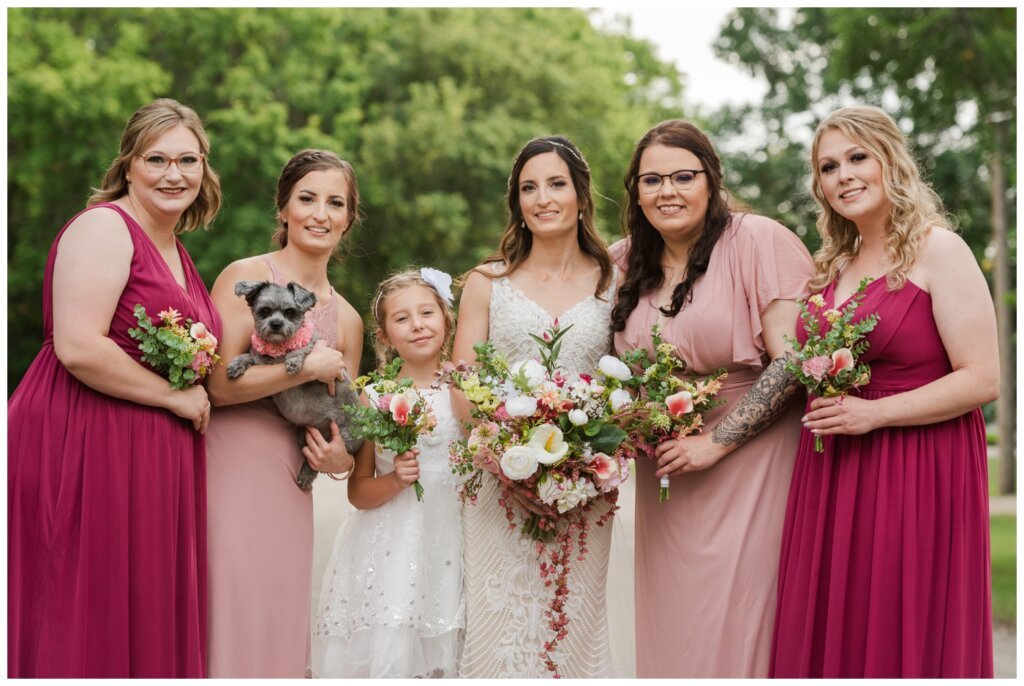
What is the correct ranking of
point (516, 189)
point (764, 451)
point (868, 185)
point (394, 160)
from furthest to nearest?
point (394, 160)
point (516, 189)
point (764, 451)
point (868, 185)

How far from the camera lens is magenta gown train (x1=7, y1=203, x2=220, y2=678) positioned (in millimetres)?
4551

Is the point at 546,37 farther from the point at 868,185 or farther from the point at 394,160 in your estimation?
the point at 868,185

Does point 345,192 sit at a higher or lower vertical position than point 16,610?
higher

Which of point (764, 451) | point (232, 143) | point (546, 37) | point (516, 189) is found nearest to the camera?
point (764, 451)

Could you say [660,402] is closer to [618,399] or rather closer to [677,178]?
[618,399]

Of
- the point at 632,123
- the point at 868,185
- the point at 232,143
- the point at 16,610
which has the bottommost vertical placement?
the point at 16,610

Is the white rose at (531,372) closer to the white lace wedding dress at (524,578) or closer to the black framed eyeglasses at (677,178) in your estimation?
the white lace wedding dress at (524,578)

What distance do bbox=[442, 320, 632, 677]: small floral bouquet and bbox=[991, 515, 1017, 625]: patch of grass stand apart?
→ 792 centimetres

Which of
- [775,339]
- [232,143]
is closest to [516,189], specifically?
[775,339]

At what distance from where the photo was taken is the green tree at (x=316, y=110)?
20.5 meters

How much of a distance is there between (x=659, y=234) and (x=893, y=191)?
126 centimetres

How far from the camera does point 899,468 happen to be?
470 cm

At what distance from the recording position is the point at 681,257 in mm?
5488

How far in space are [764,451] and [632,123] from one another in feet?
79.5
